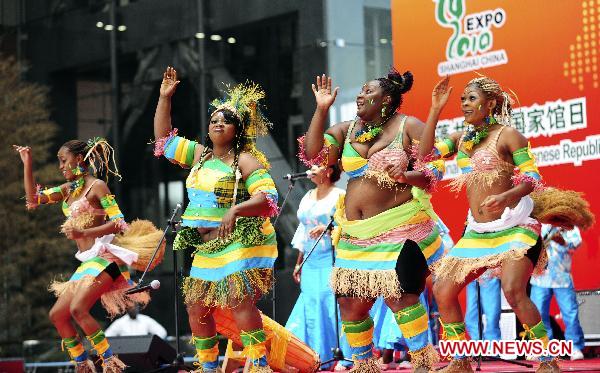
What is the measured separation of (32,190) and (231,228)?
3.02 metres

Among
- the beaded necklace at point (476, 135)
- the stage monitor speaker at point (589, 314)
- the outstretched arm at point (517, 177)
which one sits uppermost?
the beaded necklace at point (476, 135)

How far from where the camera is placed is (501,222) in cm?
612

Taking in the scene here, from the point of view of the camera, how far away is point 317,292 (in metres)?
9.06

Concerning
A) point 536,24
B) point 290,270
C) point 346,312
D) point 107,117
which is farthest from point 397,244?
point 107,117

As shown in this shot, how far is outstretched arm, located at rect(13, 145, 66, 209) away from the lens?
8.25m

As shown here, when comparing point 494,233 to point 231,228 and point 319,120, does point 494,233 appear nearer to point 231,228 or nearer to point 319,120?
point 319,120

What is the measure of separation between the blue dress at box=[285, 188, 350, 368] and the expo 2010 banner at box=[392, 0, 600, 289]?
1544 millimetres

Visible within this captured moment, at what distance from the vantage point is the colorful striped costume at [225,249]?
621 centimetres

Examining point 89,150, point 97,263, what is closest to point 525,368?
point 97,263

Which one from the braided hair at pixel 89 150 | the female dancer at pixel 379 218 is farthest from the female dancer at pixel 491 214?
the braided hair at pixel 89 150

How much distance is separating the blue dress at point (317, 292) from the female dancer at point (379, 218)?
9.01 ft

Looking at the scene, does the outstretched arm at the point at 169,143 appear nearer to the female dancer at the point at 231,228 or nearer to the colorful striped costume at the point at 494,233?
the female dancer at the point at 231,228

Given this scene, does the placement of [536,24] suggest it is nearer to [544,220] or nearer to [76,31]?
[544,220]

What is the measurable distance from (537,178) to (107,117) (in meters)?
9.27
